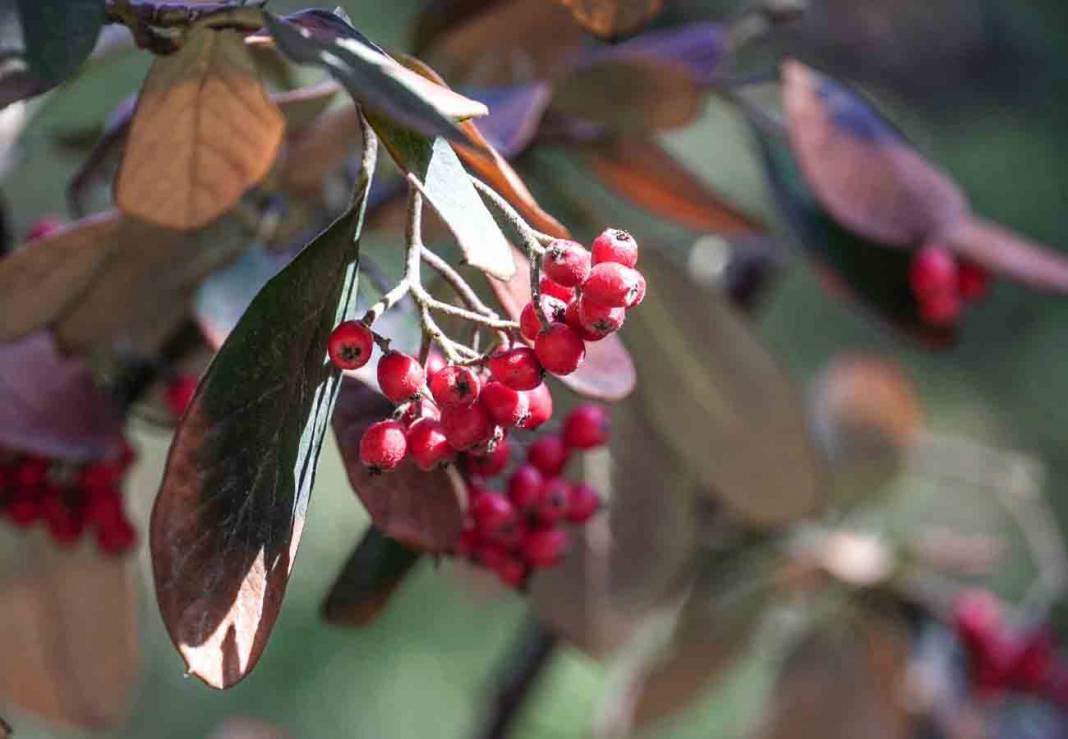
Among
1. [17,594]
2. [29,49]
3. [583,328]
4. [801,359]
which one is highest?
[29,49]

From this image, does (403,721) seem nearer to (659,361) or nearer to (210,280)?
(659,361)

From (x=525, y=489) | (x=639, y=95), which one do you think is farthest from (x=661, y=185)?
(x=525, y=489)

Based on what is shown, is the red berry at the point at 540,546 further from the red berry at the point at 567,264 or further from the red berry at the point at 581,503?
the red berry at the point at 567,264

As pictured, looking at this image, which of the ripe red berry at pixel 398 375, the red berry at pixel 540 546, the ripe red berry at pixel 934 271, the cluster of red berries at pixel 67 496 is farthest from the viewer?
the ripe red berry at pixel 934 271

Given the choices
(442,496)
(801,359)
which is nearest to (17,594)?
(442,496)

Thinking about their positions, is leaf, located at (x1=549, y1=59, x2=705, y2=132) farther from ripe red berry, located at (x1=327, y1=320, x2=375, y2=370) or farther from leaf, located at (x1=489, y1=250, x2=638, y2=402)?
ripe red berry, located at (x1=327, y1=320, x2=375, y2=370)

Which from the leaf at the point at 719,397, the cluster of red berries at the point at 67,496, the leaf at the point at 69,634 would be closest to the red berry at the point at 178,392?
the cluster of red berries at the point at 67,496

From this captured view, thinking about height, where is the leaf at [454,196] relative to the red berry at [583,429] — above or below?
above

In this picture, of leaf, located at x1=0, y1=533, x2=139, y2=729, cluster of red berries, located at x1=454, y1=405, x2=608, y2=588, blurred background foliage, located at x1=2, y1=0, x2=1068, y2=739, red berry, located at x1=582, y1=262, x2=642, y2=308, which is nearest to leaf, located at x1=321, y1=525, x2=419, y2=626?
cluster of red berries, located at x1=454, y1=405, x2=608, y2=588
